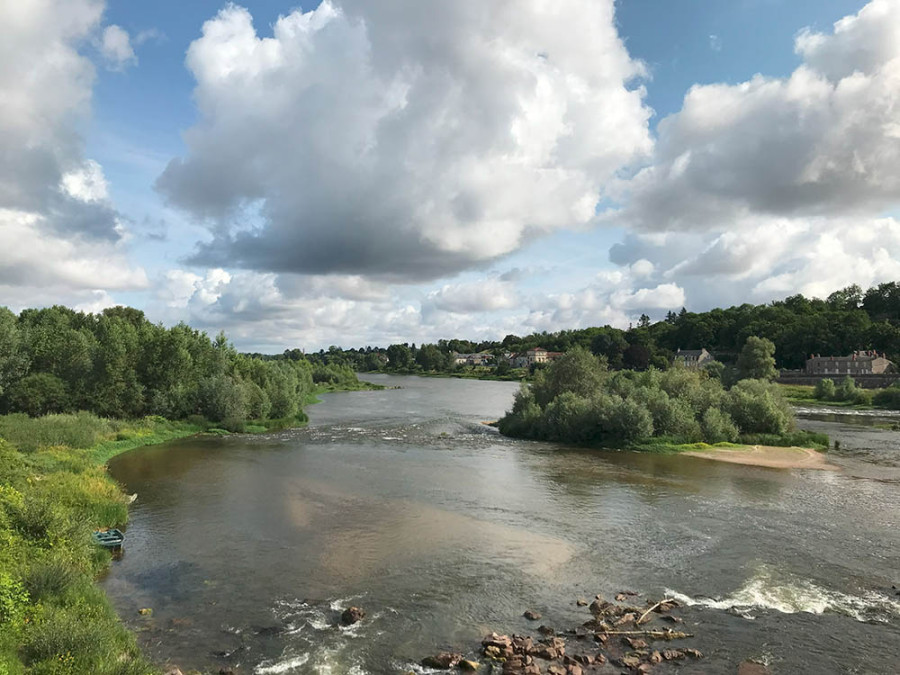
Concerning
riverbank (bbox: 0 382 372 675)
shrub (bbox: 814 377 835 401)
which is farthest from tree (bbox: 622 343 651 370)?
riverbank (bbox: 0 382 372 675)

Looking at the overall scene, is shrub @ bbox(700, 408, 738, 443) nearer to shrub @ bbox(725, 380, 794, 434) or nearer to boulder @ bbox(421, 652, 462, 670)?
shrub @ bbox(725, 380, 794, 434)

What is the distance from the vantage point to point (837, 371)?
452ft

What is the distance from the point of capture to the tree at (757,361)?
379ft

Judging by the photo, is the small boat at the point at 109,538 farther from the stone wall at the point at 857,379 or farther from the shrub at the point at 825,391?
the stone wall at the point at 857,379

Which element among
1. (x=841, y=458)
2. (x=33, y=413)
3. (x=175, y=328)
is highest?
(x=175, y=328)

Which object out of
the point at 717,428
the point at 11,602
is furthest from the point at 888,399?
the point at 11,602

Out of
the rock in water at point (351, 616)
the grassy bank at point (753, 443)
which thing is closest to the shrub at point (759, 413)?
the grassy bank at point (753, 443)

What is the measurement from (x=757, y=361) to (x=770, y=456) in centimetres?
7650

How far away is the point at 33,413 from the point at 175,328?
16872mm

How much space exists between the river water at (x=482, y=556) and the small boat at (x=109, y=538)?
799 mm

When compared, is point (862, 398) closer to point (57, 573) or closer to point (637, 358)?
point (637, 358)

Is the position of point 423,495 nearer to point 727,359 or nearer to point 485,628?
point 485,628

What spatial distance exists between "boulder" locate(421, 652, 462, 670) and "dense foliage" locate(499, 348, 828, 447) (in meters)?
40.3

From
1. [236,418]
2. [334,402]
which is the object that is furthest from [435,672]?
[334,402]
